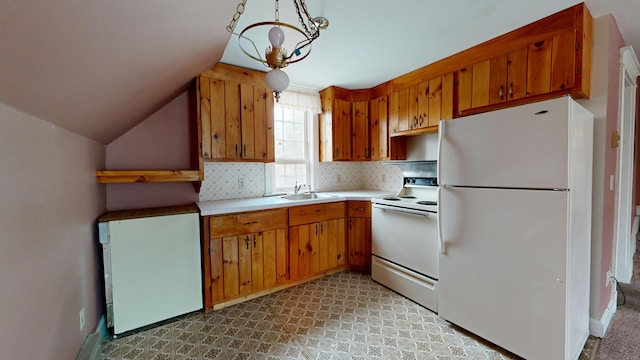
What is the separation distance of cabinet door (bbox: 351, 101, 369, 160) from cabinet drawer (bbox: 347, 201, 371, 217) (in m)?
0.77

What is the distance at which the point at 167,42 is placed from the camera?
4.26 feet

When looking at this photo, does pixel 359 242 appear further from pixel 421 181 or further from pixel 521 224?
pixel 521 224

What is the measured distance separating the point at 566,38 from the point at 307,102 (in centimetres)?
249

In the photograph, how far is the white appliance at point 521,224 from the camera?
1465 mm

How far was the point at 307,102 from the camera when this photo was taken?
3.38 m

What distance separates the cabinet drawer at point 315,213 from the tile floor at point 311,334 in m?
0.77

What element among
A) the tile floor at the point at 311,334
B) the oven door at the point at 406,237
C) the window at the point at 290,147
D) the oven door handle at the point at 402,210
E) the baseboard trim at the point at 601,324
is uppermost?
the window at the point at 290,147

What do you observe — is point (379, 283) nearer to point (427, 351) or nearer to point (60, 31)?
point (427, 351)

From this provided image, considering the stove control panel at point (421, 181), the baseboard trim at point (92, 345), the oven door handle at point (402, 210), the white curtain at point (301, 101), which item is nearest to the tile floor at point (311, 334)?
the baseboard trim at point (92, 345)

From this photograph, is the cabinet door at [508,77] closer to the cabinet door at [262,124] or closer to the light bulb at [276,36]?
the light bulb at [276,36]

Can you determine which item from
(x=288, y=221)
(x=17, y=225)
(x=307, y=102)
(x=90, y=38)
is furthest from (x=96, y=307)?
(x=307, y=102)

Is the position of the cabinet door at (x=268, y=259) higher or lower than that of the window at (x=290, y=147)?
lower

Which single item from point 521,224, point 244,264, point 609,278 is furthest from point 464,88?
point 244,264

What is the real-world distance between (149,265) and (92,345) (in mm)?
544
